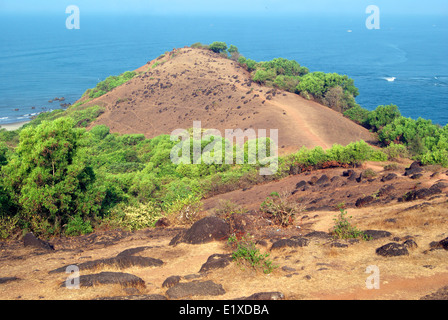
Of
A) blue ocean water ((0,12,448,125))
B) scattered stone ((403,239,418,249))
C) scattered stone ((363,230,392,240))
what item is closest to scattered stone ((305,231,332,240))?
scattered stone ((363,230,392,240))

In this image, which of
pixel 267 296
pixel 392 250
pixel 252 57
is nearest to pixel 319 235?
pixel 392 250

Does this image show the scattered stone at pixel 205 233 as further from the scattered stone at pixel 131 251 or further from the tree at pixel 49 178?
the tree at pixel 49 178

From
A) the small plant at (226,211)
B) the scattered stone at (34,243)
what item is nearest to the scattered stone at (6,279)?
the scattered stone at (34,243)

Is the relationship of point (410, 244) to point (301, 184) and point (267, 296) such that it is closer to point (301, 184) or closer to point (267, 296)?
point (267, 296)

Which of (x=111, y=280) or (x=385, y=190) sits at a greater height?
(x=111, y=280)

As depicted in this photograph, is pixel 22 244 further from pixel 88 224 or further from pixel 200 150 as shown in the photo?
pixel 200 150

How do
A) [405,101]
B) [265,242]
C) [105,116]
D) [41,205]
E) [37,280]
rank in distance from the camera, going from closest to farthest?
[37,280], [265,242], [41,205], [105,116], [405,101]
